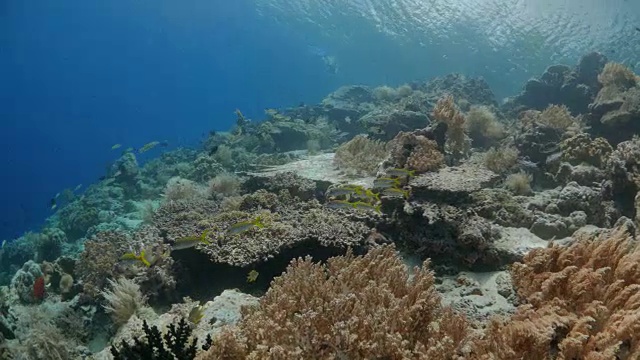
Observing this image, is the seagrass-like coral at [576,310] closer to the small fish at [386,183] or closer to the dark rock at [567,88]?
the small fish at [386,183]

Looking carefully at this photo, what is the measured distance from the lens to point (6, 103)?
6580 inches

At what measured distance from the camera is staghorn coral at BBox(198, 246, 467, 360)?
317 cm

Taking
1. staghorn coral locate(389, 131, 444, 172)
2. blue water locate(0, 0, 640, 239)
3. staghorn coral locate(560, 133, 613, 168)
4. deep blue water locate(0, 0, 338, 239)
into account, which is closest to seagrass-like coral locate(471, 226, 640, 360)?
staghorn coral locate(389, 131, 444, 172)

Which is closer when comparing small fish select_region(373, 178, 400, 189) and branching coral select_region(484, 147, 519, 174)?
small fish select_region(373, 178, 400, 189)

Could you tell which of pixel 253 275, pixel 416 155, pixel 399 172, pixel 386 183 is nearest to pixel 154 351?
pixel 253 275

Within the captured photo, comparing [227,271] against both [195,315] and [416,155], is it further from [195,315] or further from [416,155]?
[416,155]

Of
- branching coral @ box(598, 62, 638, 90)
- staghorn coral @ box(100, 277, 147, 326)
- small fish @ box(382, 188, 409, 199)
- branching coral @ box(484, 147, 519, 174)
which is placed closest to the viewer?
staghorn coral @ box(100, 277, 147, 326)

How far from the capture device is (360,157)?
36.9ft

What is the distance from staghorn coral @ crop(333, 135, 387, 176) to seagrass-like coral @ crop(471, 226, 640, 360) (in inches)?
251

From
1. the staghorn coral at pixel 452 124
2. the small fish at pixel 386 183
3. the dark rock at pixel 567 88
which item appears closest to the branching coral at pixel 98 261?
the small fish at pixel 386 183

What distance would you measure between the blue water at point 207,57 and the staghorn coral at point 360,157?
72.1 feet

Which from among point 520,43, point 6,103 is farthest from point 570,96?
point 6,103

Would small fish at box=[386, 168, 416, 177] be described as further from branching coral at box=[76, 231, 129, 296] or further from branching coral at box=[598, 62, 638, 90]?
branching coral at box=[598, 62, 638, 90]

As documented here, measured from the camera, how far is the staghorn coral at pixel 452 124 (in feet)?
36.3
